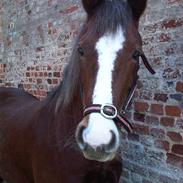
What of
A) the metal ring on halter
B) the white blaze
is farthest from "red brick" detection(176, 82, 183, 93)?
the metal ring on halter

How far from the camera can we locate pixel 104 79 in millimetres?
1861

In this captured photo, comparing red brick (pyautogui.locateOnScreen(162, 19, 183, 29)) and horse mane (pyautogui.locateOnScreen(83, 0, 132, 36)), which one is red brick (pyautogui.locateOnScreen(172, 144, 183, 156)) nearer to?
red brick (pyautogui.locateOnScreen(162, 19, 183, 29))

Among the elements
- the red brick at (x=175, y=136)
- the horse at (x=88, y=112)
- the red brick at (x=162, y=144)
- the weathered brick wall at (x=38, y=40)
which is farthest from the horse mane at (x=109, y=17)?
the weathered brick wall at (x=38, y=40)

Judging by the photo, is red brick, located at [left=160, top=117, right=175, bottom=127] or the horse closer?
the horse

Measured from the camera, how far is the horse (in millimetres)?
1812

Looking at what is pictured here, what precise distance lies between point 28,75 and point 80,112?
3240mm

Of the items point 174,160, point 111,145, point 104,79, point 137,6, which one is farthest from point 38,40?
point 111,145

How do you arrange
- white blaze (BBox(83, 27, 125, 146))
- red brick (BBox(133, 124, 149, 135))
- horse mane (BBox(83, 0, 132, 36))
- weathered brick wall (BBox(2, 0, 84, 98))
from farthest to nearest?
weathered brick wall (BBox(2, 0, 84, 98)) → red brick (BBox(133, 124, 149, 135)) → horse mane (BBox(83, 0, 132, 36)) → white blaze (BBox(83, 27, 125, 146))

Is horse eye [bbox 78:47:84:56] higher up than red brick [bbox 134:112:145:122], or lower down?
higher up

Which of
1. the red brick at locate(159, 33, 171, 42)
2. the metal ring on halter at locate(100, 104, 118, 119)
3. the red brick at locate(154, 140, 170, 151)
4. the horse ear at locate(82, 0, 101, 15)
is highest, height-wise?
the horse ear at locate(82, 0, 101, 15)

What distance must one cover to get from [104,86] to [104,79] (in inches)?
1.6

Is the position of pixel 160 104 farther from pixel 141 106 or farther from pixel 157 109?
pixel 141 106

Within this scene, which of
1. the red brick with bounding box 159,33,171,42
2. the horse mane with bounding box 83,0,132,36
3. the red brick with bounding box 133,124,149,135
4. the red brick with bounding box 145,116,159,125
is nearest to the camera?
the horse mane with bounding box 83,0,132,36

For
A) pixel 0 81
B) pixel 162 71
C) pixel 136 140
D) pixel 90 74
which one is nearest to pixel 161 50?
pixel 162 71
